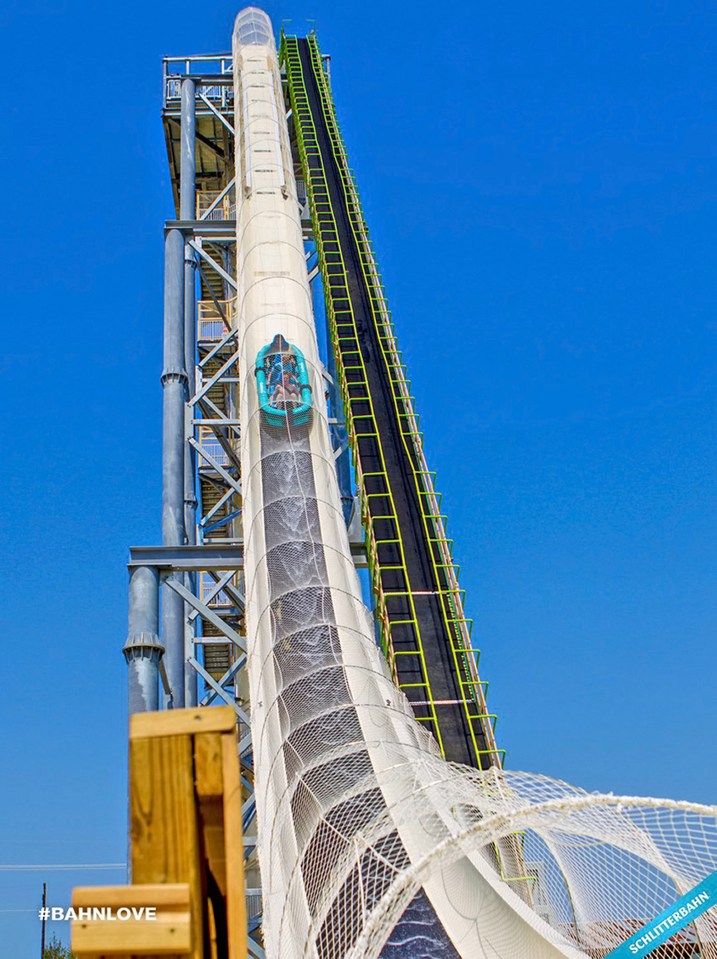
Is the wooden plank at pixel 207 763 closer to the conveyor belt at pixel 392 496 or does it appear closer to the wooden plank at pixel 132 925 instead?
the wooden plank at pixel 132 925

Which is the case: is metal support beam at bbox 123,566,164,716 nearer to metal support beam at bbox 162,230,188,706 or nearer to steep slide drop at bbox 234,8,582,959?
metal support beam at bbox 162,230,188,706

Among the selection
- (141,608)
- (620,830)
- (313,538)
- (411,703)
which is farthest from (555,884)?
(141,608)

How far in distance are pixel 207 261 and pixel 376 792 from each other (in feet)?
53.3

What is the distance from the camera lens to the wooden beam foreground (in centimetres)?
219

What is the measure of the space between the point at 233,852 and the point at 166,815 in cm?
17

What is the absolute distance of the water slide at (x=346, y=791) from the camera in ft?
26.3

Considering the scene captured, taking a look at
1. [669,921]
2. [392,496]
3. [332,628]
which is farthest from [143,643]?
[669,921]

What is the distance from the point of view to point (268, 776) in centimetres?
1196

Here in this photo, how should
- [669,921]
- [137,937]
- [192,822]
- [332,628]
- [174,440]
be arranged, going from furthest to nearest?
1. [174,440]
2. [332,628]
3. [669,921]
4. [192,822]
5. [137,937]

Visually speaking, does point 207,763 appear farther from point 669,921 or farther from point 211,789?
point 669,921

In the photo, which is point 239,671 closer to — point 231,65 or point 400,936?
point 400,936

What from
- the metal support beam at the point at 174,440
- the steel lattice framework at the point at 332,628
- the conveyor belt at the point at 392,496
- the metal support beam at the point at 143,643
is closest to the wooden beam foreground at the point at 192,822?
the steel lattice framework at the point at 332,628

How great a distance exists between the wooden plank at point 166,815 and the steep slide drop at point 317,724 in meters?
3.98

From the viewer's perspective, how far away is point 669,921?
559cm
